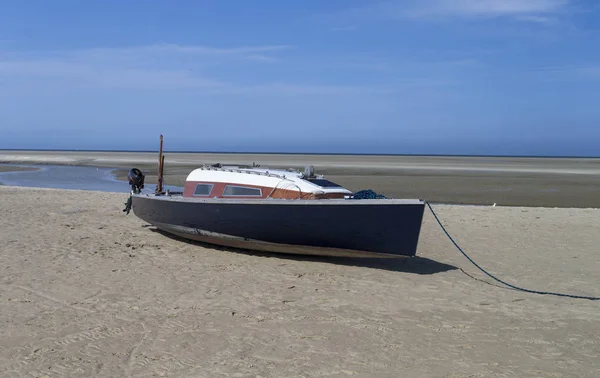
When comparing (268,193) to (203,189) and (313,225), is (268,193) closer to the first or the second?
(313,225)

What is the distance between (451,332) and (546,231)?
323 inches

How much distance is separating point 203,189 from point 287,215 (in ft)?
7.91

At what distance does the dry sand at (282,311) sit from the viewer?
5887mm

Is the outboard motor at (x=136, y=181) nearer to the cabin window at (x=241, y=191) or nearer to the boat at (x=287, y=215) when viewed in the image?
the boat at (x=287, y=215)

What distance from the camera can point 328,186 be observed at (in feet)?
36.4

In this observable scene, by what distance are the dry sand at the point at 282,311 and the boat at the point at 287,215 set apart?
0.33 meters

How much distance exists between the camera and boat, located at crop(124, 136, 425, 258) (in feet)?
32.2

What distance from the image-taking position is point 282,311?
7.60 m

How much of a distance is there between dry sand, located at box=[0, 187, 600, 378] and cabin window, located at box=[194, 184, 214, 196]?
41.7 inches

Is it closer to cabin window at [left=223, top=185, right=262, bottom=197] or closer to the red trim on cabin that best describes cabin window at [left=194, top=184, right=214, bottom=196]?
the red trim on cabin

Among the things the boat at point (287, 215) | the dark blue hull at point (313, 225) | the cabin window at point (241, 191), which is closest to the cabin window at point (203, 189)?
the boat at point (287, 215)

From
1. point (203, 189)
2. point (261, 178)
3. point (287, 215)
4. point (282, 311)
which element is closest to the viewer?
point (282, 311)

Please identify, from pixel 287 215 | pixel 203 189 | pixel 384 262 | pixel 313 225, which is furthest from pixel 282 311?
pixel 203 189

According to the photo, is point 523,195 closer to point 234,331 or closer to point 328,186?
point 328,186
